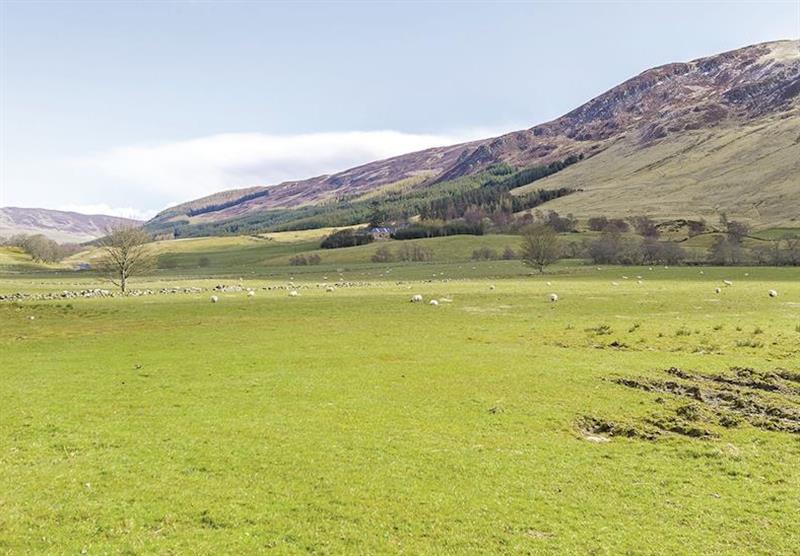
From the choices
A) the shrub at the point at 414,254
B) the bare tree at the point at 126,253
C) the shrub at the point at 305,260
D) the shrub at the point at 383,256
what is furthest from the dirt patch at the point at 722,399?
the shrub at the point at 305,260

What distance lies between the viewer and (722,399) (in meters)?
20.7

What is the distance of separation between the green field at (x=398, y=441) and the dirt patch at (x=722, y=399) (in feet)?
0.40

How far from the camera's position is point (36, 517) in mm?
11375

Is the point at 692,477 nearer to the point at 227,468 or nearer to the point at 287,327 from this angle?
the point at 227,468

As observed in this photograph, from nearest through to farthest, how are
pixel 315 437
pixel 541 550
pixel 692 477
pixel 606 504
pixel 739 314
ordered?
pixel 541 550 → pixel 606 504 → pixel 692 477 → pixel 315 437 → pixel 739 314

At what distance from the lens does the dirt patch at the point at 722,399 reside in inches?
711

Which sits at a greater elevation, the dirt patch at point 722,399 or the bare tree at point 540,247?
the bare tree at point 540,247

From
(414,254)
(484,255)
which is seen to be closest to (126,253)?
(414,254)

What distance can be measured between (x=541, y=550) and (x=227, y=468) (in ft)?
26.6

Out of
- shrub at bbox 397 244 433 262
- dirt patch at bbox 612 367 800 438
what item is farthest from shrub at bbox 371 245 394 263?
dirt patch at bbox 612 367 800 438

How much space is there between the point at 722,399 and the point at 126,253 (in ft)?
242

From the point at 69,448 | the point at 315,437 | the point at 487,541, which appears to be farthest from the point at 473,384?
the point at 69,448

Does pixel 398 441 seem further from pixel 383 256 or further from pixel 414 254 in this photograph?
pixel 383 256

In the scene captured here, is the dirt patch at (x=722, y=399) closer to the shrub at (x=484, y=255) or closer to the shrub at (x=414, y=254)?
the shrub at (x=484, y=255)
